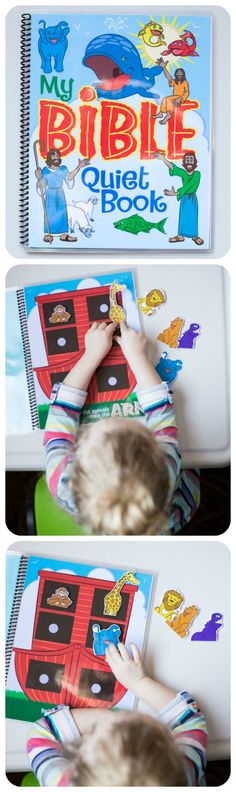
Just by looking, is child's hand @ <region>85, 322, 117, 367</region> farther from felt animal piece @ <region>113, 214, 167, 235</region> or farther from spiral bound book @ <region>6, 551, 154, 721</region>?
spiral bound book @ <region>6, 551, 154, 721</region>

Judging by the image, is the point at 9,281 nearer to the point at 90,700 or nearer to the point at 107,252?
the point at 107,252

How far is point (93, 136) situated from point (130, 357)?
295 mm

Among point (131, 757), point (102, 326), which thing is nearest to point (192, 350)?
point (102, 326)

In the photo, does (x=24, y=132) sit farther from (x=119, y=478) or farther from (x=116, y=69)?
(x=119, y=478)

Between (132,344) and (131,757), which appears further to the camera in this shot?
(132,344)

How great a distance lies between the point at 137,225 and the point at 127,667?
571 millimetres

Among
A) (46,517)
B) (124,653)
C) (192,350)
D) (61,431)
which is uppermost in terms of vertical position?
(192,350)

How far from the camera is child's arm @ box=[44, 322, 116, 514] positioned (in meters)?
1.12

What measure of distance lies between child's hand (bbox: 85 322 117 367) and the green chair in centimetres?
19

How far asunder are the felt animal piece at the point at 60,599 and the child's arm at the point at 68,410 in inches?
4.4

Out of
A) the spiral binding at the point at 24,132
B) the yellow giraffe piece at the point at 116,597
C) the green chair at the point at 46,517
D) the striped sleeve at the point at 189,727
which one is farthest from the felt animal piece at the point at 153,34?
the striped sleeve at the point at 189,727

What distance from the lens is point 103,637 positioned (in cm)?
115

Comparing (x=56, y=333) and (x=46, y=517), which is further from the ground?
(x=56, y=333)

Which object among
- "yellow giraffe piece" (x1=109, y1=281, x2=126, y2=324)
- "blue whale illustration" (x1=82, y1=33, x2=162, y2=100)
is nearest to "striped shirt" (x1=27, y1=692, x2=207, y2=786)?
"yellow giraffe piece" (x1=109, y1=281, x2=126, y2=324)
